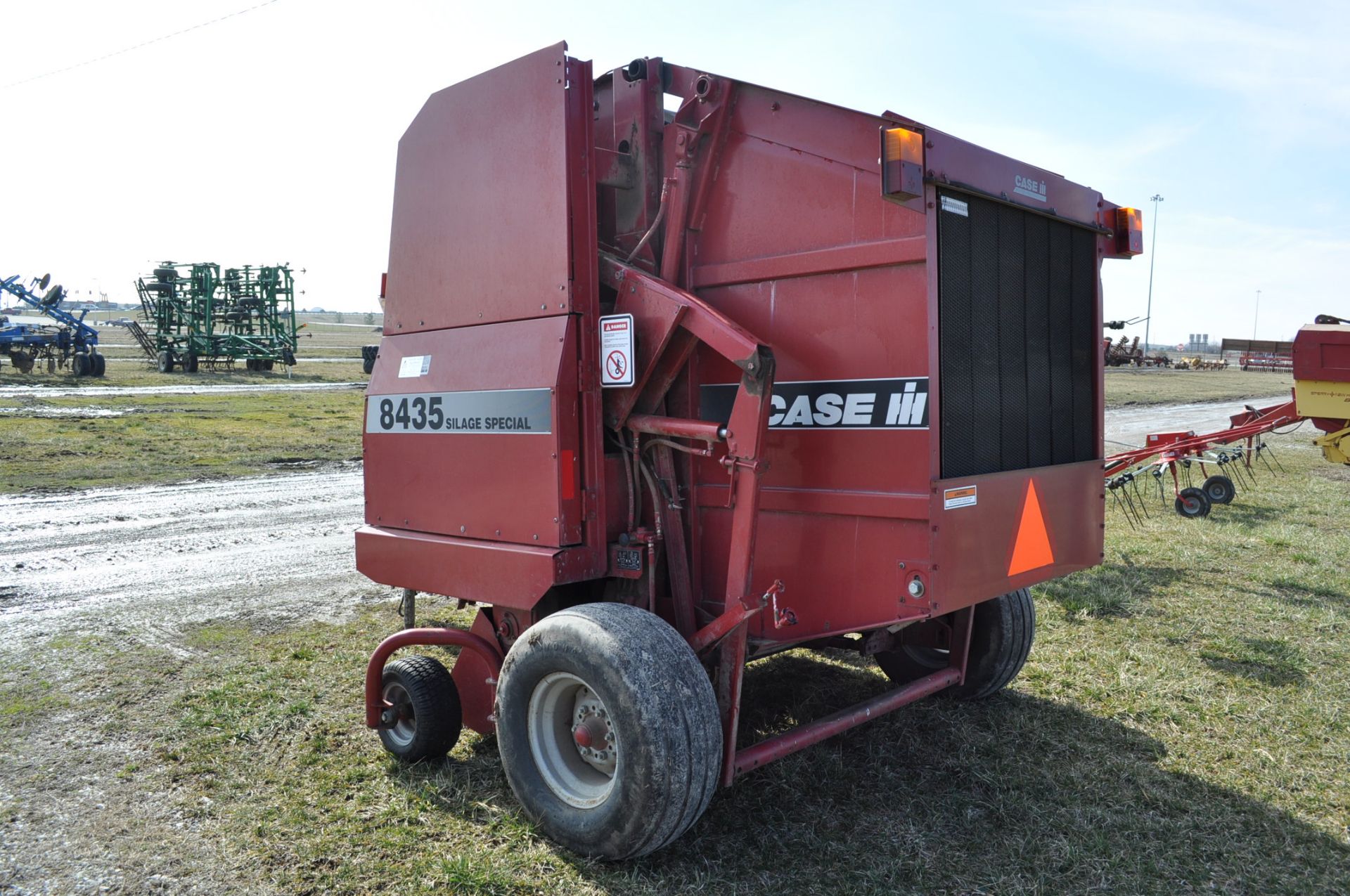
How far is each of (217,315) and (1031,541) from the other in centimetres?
3310

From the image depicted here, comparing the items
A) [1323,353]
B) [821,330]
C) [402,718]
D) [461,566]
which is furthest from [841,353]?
[1323,353]

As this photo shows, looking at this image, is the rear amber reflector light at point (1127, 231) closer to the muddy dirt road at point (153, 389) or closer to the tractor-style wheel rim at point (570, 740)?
the tractor-style wheel rim at point (570, 740)

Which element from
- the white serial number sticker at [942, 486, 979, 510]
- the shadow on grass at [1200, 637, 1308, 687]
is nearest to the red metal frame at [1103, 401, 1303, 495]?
the shadow on grass at [1200, 637, 1308, 687]

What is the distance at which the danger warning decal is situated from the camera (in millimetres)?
3941

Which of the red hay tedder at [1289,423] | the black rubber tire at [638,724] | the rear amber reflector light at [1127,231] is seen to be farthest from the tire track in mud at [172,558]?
the red hay tedder at [1289,423]

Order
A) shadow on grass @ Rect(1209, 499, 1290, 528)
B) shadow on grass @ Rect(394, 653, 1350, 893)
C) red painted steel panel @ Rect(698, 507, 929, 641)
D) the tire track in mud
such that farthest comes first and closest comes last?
shadow on grass @ Rect(1209, 499, 1290, 528), the tire track in mud, red painted steel panel @ Rect(698, 507, 929, 641), shadow on grass @ Rect(394, 653, 1350, 893)

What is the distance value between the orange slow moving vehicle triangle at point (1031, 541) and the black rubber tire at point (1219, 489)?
7.59m

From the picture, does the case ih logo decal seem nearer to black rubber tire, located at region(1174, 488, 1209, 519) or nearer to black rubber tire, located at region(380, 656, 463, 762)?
black rubber tire, located at region(380, 656, 463, 762)

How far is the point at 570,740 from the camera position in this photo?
12.4 ft

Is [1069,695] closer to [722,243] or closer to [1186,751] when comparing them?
[1186,751]

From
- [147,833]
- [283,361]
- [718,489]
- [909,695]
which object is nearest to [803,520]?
[718,489]

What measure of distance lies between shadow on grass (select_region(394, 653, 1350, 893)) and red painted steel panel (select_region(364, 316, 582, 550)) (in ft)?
3.74

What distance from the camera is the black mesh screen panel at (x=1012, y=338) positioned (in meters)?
3.61

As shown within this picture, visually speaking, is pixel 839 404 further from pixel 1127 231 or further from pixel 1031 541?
pixel 1127 231
